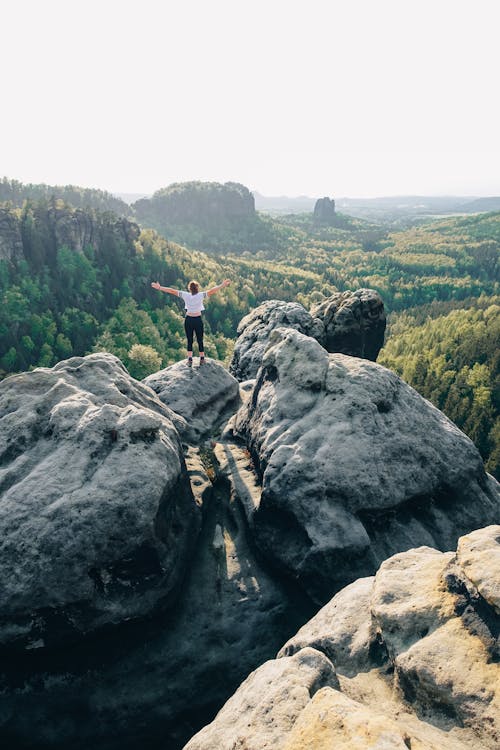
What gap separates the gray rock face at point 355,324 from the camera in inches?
1405

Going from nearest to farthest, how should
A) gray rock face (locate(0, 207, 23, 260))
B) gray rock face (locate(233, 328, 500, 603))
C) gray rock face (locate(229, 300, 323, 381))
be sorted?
gray rock face (locate(233, 328, 500, 603)), gray rock face (locate(229, 300, 323, 381)), gray rock face (locate(0, 207, 23, 260))

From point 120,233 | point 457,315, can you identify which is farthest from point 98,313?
point 457,315

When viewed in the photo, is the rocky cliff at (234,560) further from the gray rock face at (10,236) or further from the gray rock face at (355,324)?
the gray rock face at (10,236)

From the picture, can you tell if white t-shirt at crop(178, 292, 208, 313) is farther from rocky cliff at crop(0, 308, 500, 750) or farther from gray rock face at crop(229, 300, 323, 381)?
gray rock face at crop(229, 300, 323, 381)

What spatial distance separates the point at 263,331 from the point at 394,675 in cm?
2945

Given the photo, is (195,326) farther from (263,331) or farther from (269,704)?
(269,704)

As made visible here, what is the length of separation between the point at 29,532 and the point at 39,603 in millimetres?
1885

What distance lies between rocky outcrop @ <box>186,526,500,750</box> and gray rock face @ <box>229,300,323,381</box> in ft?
76.9

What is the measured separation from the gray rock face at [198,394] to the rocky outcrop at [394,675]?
12.6 metres

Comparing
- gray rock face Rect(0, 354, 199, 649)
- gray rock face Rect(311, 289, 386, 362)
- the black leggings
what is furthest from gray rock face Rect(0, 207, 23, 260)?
gray rock face Rect(0, 354, 199, 649)

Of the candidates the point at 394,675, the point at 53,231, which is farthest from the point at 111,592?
the point at 53,231

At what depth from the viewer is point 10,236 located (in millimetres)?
135375

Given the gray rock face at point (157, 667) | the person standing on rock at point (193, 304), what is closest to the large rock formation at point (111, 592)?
the gray rock face at point (157, 667)

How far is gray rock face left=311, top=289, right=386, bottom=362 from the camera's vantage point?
3569cm
